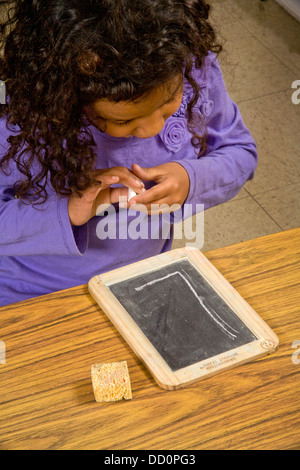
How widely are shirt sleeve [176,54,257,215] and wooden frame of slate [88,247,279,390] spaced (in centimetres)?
20

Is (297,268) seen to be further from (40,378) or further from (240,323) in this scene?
(40,378)

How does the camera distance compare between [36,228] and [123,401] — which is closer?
[123,401]

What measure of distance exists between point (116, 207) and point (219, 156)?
9.6 inches

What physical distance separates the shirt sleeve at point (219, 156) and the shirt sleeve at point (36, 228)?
26 centimetres

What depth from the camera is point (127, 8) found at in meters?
0.83

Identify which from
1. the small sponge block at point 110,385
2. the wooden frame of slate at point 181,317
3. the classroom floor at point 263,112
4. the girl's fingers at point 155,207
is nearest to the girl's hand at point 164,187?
the girl's fingers at point 155,207

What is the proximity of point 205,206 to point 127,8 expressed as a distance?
54 centimetres

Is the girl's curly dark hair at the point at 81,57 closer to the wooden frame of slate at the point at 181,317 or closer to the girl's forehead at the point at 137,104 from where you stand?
the girl's forehead at the point at 137,104

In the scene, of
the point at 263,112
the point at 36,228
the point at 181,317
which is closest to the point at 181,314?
the point at 181,317

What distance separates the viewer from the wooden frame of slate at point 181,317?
91cm

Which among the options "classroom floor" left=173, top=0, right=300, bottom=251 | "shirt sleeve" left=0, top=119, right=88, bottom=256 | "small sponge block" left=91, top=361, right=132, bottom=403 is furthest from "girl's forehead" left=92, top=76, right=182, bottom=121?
"classroom floor" left=173, top=0, right=300, bottom=251

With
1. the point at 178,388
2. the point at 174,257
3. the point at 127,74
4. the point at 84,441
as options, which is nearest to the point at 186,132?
the point at 174,257

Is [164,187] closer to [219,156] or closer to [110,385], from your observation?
[219,156]

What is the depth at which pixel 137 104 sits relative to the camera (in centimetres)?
90
